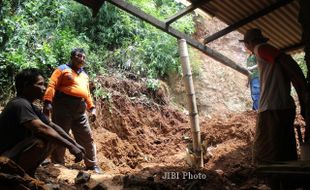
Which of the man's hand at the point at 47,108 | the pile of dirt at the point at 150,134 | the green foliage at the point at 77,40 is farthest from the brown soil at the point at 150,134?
the man's hand at the point at 47,108

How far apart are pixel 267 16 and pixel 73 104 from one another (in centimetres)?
347

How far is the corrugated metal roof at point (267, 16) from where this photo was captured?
5524 millimetres

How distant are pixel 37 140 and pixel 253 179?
2.83m

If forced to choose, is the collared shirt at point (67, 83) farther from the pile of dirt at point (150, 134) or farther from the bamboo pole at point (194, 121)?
the bamboo pole at point (194, 121)

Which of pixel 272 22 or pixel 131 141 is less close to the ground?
pixel 272 22

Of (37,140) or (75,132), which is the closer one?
(37,140)

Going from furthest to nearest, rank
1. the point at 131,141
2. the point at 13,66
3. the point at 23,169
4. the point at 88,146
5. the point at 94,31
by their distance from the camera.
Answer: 1. the point at 94,31
2. the point at 131,141
3. the point at 13,66
4. the point at 88,146
5. the point at 23,169

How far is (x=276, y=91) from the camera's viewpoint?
153 inches

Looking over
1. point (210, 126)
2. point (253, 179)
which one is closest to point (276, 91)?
point (253, 179)

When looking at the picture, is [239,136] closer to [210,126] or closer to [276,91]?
[210,126]

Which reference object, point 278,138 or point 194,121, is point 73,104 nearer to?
point 194,121

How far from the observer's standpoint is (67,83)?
18.8ft

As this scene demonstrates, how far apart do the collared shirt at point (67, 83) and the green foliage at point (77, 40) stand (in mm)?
2284

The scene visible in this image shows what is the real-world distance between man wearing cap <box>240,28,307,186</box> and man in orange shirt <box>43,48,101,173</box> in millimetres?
2890
